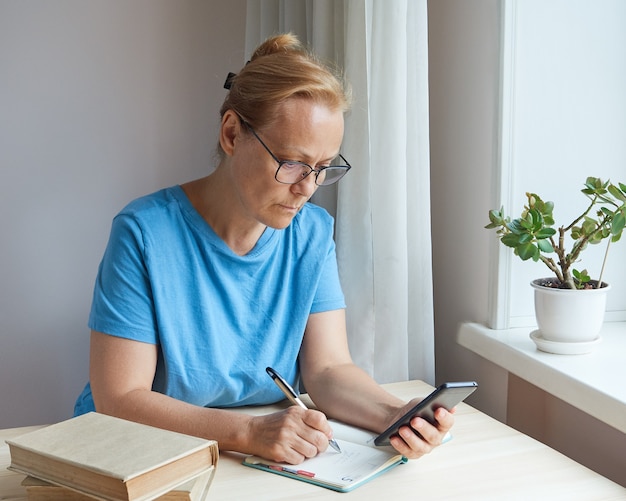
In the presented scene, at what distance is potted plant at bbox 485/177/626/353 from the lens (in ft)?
4.51

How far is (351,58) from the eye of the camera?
1.63 meters

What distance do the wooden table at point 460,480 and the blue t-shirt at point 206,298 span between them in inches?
9.3

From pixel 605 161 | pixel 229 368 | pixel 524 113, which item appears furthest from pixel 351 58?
pixel 229 368

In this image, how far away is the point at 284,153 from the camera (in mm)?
1229

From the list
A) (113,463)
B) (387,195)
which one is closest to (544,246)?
(387,195)

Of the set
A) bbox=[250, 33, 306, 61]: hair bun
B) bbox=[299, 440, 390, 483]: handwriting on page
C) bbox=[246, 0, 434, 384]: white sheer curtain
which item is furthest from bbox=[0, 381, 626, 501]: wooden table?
bbox=[250, 33, 306, 61]: hair bun

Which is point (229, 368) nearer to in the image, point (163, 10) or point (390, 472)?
point (390, 472)

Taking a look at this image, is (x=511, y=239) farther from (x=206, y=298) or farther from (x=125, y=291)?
(x=125, y=291)

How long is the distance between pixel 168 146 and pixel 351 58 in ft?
2.95

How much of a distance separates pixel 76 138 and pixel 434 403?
157cm

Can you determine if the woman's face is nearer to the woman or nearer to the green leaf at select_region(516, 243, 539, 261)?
the woman

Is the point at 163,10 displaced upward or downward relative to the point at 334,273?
upward

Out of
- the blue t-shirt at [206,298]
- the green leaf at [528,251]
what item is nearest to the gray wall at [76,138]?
the blue t-shirt at [206,298]

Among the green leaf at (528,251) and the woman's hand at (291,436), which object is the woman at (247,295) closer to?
the woman's hand at (291,436)
